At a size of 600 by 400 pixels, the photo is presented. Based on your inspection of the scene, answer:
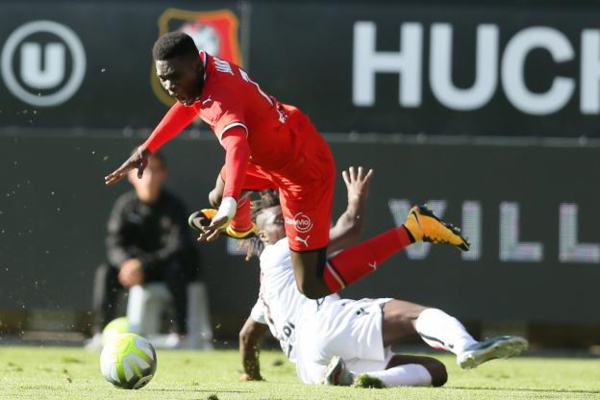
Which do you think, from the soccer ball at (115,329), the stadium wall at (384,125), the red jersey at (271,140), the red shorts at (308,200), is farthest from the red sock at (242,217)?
the stadium wall at (384,125)

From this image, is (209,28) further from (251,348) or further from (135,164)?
(135,164)

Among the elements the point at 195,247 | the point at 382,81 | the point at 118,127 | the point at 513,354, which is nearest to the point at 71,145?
the point at 118,127

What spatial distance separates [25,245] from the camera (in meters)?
13.5

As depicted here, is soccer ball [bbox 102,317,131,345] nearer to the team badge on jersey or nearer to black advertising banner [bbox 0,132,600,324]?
black advertising banner [bbox 0,132,600,324]

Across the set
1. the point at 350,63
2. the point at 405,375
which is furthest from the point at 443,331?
the point at 350,63

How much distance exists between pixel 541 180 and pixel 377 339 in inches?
204

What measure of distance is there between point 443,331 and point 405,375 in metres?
0.54

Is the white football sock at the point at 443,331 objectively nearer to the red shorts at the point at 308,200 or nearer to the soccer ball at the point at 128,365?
the red shorts at the point at 308,200

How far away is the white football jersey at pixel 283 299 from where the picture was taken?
929 cm

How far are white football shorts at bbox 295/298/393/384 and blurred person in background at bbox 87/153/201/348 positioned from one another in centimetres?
436

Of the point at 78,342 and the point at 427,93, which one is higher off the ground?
the point at 427,93

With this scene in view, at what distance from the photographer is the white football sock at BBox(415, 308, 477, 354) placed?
8.43m

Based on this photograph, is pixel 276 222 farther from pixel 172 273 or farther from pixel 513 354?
pixel 172 273

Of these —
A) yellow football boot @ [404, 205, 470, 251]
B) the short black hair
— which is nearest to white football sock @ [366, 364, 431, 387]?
yellow football boot @ [404, 205, 470, 251]
